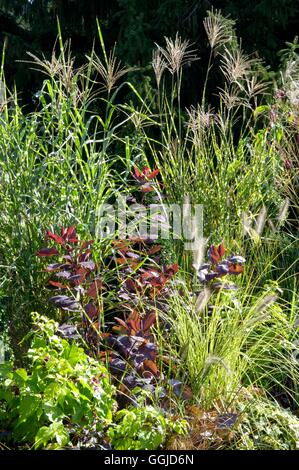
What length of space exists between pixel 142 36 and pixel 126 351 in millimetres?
4041

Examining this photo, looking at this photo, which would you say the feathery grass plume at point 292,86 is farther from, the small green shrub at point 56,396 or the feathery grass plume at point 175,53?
the small green shrub at point 56,396

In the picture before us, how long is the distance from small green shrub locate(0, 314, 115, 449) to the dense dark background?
351cm

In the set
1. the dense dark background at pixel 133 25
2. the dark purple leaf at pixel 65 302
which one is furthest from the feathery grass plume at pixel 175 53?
the dark purple leaf at pixel 65 302

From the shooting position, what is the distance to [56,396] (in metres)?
3.07

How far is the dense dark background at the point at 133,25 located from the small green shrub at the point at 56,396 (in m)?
3.51

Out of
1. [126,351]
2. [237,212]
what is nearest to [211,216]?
[237,212]

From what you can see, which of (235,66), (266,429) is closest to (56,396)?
(266,429)

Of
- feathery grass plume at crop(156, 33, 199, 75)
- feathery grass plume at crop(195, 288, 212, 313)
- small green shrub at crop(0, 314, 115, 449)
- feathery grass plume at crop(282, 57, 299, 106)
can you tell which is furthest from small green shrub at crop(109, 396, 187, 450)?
feathery grass plume at crop(282, 57, 299, 106)

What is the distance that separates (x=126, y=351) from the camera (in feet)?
11.6

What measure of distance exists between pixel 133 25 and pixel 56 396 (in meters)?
4.61

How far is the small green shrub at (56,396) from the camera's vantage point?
3.04 meters

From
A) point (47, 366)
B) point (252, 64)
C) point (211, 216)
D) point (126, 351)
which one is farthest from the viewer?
point (252, 64)

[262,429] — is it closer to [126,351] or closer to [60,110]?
[126,351]

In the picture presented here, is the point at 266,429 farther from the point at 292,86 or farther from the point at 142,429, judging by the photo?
the point at 292,86
